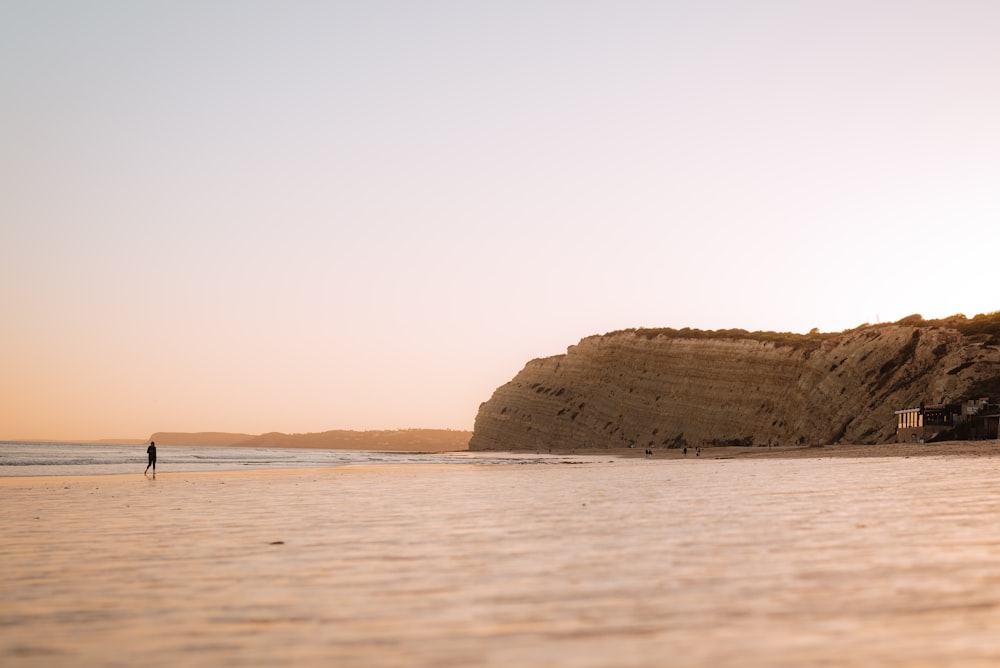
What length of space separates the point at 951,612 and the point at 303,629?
4233 mm

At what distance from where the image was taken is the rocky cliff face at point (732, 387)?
8981 cm

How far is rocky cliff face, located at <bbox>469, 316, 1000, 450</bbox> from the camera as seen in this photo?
89812 mm

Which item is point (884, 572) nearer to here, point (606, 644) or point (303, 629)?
point (606, 644)

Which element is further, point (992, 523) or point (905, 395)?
point (905, 395)

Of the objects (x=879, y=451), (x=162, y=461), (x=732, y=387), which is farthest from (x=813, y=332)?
(x=162, y=461)

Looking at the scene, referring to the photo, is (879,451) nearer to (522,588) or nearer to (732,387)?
(522,588)

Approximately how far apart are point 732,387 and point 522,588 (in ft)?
359

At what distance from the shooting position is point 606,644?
16.5 feet

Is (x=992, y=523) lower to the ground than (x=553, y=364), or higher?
lower

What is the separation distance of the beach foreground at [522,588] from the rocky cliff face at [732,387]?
8100 cm

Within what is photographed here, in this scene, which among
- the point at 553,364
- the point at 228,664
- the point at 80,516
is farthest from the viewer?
the point at 553,364

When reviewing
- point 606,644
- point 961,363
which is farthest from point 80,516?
point 961,363

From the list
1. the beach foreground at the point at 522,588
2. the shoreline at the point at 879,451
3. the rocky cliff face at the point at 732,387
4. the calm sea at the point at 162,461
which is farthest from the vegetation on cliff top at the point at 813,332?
the beach foreground at the point at 522,588

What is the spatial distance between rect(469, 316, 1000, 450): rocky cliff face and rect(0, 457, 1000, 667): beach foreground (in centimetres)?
8100
